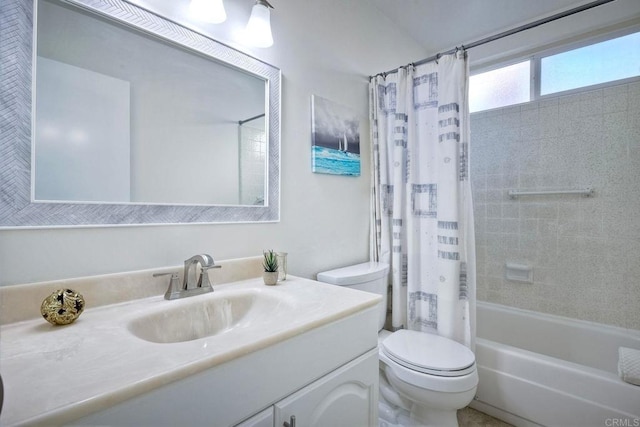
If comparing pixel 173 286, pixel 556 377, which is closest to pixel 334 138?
pixel 173 286

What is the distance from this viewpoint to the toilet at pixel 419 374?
118 cm

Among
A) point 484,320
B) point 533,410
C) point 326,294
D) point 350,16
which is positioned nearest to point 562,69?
point 350,16

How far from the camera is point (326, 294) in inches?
39.8

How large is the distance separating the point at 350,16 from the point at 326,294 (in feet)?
5.75

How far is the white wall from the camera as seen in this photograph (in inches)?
32.1

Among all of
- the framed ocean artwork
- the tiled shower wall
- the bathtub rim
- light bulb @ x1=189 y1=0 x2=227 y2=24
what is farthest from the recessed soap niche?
light bulb @ x1=189 y1=0 x2=227 y2=24

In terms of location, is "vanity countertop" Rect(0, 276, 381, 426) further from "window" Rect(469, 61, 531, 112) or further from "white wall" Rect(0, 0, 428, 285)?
"window" Rect(469, 61, 531, 112)

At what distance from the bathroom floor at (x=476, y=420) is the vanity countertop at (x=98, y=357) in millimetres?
1249

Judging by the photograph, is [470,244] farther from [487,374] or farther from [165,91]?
[165,91]

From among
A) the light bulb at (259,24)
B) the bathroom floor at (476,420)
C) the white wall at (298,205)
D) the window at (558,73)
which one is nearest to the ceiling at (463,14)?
the white wall at (298,205)

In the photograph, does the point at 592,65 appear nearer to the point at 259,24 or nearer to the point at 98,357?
the point at 259,24

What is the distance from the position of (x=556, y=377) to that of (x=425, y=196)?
1067mm

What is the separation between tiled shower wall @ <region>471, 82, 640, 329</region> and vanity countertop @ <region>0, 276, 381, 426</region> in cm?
200

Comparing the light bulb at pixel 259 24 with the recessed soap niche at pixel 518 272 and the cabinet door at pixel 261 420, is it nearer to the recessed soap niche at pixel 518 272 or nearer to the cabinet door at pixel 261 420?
the cabinet door at pixel 261 420
